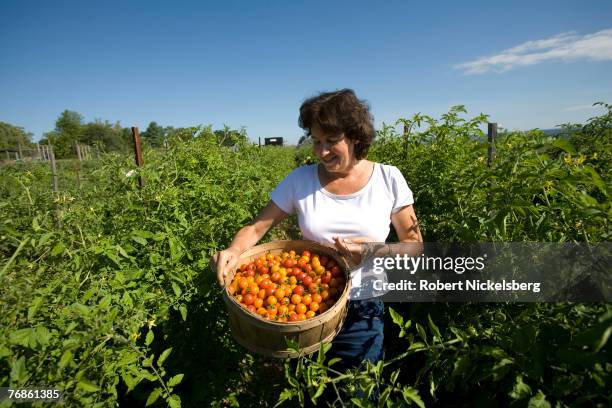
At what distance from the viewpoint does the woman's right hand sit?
158 centimetres

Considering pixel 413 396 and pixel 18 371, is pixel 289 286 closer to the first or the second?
pixel 413 396

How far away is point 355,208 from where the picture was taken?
1706 millimetres

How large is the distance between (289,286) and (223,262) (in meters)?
0.35

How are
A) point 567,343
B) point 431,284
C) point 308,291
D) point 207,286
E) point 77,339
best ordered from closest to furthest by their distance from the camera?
→ 1. point 567,343
2. point 77,339
3. point 308,291
4. point 207,286
5. point 431,284

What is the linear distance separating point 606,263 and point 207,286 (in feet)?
5.69

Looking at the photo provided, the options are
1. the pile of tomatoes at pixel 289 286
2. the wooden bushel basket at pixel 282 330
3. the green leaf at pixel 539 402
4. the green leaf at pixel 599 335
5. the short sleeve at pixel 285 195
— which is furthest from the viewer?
the short sleeve at pixel 285 195

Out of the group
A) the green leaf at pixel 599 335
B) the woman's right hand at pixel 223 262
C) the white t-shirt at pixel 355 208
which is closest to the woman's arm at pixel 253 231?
the woman's right hand at pixel 223 262

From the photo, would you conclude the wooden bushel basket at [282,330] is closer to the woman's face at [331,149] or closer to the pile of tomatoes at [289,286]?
the pile of tomatoes at [289,286]

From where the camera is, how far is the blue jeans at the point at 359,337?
63.2 inches

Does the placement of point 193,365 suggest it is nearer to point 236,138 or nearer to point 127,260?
point 127,260

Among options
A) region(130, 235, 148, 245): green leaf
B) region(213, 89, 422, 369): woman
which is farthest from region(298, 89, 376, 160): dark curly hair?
region(130, 235, 148, 245): green leaf

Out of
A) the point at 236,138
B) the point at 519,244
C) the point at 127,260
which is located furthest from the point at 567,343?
the point at 236,138

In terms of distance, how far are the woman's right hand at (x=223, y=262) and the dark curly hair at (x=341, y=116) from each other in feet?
2.56

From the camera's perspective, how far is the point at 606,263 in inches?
39.3
